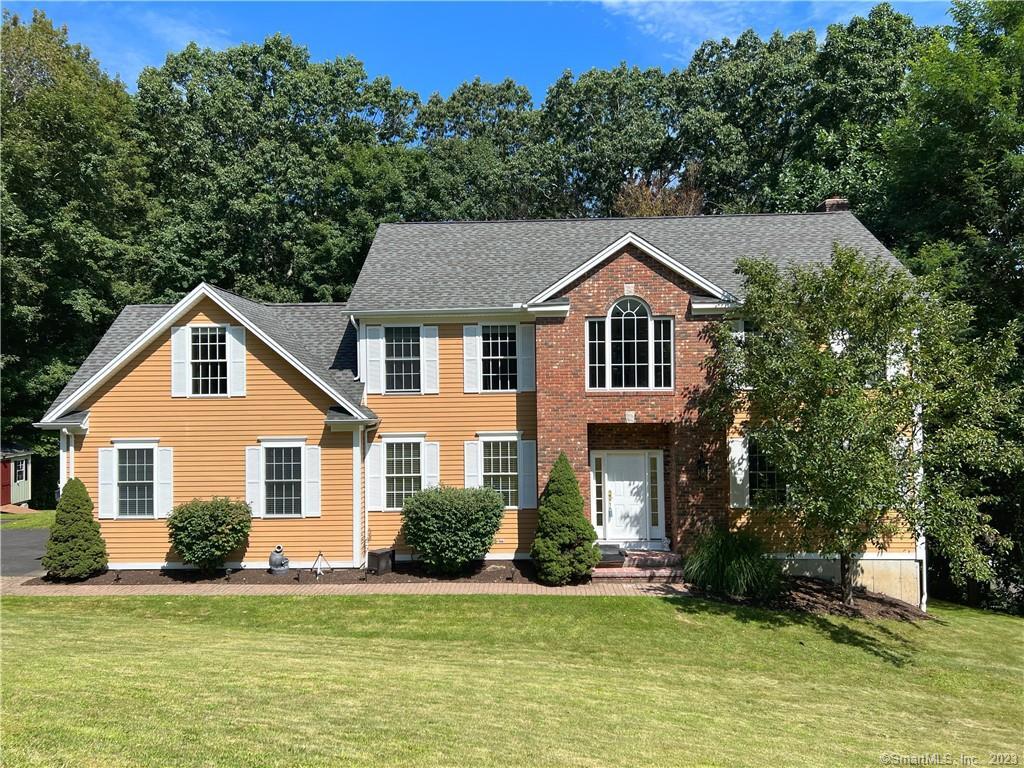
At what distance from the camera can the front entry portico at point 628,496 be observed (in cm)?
1886

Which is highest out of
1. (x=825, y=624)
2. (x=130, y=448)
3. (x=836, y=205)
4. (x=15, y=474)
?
(x=836, y=205)

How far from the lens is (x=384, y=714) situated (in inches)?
317

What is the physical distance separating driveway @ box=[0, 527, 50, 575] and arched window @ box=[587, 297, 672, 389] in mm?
15533

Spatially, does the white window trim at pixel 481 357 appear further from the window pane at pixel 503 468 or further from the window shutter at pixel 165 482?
the window shutter at pixel 165 482

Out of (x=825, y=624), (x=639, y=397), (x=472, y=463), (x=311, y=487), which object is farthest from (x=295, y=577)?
(x=825, y=624)

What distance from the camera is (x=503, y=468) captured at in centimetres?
1875

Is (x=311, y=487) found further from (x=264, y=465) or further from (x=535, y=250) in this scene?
(x=535, y=250)

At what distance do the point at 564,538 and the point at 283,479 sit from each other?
733cm

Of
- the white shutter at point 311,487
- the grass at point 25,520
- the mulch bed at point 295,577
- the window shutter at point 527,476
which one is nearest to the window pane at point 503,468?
the window shutter at point 527,476

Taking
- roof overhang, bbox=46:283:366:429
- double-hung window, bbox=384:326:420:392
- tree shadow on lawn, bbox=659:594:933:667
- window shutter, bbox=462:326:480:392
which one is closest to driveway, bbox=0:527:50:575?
roof overhang, bbox=46:283:366:429

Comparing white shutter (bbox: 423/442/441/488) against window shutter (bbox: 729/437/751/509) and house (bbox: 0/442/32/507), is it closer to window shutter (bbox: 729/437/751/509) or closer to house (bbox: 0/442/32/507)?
window shutter (bbox: 729/437/751/509)

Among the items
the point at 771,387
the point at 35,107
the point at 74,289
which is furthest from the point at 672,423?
the point at 35,107

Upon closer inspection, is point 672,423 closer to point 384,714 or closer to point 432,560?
point 432,560

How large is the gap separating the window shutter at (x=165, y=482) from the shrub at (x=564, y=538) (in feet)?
31.1
